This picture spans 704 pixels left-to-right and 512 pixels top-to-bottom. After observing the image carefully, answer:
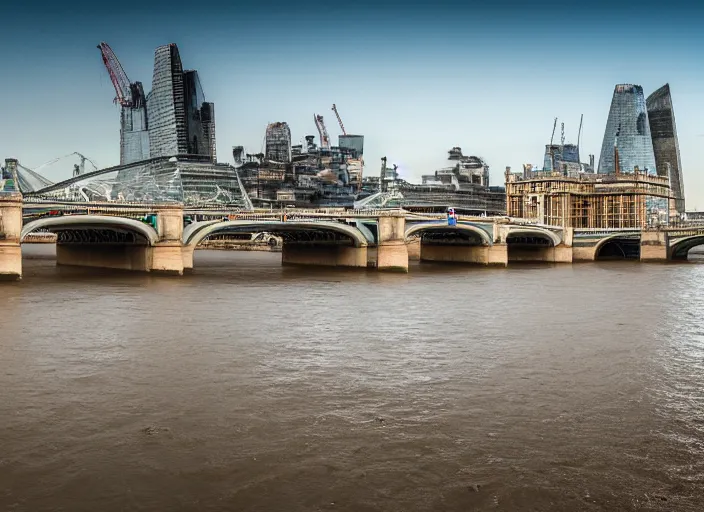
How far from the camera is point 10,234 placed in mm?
51406

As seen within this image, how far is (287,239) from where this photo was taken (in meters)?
86.4

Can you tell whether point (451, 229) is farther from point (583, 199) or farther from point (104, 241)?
point (583, 199)

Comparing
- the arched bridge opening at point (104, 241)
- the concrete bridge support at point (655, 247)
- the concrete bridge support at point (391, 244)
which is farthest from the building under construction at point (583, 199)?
the arched bridge opening at point (104, 241)

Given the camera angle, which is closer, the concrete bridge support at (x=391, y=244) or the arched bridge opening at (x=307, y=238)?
the arched bridge opening at (x=307, y=238)

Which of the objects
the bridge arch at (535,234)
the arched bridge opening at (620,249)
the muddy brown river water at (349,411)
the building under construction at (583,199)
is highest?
the building under construction at (583,199)

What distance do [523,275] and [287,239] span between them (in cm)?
2954

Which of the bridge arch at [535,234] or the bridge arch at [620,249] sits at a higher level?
the bridge arch at [535,234]

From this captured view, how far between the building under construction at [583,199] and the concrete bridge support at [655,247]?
29.7 m

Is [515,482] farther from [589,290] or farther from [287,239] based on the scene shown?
[287,239]

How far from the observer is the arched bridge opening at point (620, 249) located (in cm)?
11075

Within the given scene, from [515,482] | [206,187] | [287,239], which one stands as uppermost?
[206,187]

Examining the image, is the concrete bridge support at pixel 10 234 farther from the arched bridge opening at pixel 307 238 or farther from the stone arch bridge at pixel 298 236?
the arched bridge opening at pixel 307 238

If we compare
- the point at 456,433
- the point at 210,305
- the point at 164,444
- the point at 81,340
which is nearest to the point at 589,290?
the point at 210,305

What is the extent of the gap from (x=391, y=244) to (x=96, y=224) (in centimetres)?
2630
